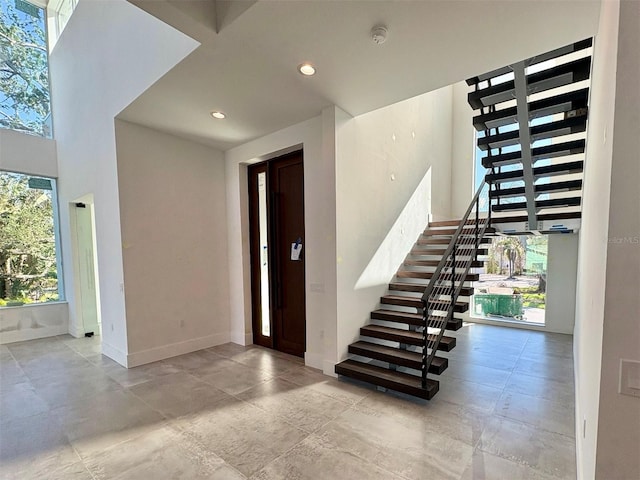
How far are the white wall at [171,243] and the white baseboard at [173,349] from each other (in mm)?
12

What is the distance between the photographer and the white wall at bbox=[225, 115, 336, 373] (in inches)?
136

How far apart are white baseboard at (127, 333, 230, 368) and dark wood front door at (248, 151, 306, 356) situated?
1.99ft

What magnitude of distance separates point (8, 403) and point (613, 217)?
4964 mm

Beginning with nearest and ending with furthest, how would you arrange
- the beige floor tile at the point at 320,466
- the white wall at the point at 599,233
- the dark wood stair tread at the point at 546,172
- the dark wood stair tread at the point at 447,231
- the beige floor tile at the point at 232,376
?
the white wall at the point at 599,233
the beige floor tile at the point at 320,466
the beige floor tile at the point at 232,376
the dark wood stair tread at the point at 546,172
the dark wood stair tread at the point at 447,231

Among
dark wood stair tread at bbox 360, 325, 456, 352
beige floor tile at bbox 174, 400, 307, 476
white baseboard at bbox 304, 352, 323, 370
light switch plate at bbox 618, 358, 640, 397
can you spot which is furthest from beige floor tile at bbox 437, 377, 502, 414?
light switch plate at bbox 618, 358, 640, 397

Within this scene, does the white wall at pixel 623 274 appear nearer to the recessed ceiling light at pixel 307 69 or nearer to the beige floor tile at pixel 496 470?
the beige floor tile at pixel 496 470

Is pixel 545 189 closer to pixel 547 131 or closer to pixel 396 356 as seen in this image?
pixel 547 131

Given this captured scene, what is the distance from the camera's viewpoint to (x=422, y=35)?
208 cm

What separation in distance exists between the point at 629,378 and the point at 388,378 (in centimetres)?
228

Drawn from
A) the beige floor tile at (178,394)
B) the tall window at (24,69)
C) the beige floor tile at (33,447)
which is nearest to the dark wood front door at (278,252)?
the beige floor tile at (178,394)

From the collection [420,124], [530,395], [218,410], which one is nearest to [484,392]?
[530,395]

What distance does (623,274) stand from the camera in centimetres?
104

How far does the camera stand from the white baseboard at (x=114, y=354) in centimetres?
387

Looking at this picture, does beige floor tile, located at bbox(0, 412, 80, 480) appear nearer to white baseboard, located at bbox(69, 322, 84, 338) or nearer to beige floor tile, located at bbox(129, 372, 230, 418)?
beige floor tile, located at bbox(129, 372, 230, 418)
